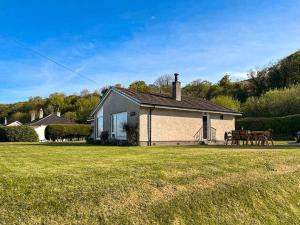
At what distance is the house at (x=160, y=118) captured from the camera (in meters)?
22.8

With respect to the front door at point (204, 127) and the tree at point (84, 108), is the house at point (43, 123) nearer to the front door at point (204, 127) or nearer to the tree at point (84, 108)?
the tree at point (84, 108)

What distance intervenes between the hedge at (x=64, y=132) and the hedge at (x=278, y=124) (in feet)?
70.0

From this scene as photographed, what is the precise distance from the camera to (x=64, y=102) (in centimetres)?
8406

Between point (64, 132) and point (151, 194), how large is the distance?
129 ft

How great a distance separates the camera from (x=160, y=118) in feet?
76.9

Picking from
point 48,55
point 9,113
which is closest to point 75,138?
point 48,55

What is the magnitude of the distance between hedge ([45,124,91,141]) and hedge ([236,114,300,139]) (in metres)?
21.3

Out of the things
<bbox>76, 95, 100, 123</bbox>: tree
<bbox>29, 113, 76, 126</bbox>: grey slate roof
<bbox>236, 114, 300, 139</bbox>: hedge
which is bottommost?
<bbox>236, 114, 300, 139</bbox>: hedge

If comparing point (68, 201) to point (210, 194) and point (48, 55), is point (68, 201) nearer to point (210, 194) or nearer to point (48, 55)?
point (210, 194)

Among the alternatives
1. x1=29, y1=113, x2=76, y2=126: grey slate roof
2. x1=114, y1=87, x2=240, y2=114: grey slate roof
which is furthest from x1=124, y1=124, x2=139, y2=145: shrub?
x1=29, y1=113, x2=76, y2=126: grey slate roof

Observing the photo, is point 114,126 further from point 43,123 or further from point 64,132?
point 43,123

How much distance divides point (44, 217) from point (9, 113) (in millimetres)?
94715

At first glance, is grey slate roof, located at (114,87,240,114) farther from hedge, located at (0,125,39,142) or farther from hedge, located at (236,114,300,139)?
hedge, located at (0,125,39,142)

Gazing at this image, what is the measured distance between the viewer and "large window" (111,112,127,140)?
79.3 ft
